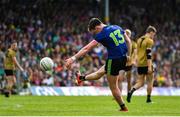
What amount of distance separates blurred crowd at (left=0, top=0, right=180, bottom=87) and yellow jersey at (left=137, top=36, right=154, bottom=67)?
10.8 m

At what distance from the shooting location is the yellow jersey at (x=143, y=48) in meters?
21.4

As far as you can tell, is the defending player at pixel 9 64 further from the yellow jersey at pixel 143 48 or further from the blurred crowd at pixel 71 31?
the yellow jersey at pixel 143 48

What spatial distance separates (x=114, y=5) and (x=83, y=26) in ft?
14.5

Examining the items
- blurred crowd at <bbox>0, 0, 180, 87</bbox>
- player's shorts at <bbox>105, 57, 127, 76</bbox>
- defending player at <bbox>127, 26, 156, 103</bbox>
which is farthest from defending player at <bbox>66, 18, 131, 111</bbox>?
blurred crowd at <bbox>0, 0, 180, 87</bbox>

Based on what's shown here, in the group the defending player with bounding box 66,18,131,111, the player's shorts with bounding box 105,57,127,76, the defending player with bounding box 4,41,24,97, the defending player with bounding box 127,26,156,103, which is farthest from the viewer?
the defending player with bounding box 4,41,24,97

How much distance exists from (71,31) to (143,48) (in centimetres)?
1895

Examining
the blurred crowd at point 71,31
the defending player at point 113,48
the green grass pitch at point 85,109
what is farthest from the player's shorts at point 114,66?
the blurred crowd at point 71,31

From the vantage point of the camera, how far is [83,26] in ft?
136

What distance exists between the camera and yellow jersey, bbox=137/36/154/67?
2136cm

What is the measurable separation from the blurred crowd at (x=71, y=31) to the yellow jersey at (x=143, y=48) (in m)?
10.8

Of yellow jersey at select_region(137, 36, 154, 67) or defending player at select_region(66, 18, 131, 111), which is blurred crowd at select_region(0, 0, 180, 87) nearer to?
yellow jersey at select_region(137, 36, 154, 67)

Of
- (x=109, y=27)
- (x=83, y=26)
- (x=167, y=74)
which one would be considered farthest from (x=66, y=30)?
(x=109, y=27)

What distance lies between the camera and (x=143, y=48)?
21562mm

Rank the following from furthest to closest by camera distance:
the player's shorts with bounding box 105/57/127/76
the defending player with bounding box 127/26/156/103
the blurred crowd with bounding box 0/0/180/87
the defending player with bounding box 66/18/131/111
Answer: the blurred crowd with bounding box 0/0/180/87, the defending player with bounding box 127/26/156/103, the player's shorts with bounding box 105/57/127/76, the defending player with bounding box 66/18/131/111
